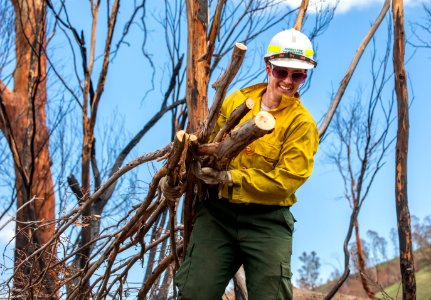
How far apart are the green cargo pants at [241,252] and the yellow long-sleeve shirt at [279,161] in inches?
4.0

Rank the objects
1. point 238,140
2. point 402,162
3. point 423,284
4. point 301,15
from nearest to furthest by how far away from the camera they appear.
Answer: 1. point 238,140
2. point 301,15
3. point 402,162
4. point 423,284

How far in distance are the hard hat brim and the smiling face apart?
0.06 ft

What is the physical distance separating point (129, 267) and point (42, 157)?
550 centimetres

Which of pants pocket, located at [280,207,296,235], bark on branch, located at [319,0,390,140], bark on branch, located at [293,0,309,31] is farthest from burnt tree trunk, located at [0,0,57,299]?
pants pocket, located at [280,207,296,235]

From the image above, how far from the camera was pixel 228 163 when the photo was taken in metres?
3.09

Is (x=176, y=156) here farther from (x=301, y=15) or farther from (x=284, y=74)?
(x=301, y=15)

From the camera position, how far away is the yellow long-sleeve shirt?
301 centimetres

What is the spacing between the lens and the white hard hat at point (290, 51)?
10.7ft

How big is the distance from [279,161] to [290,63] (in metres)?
0.51

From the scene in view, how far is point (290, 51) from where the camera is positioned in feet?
10.9

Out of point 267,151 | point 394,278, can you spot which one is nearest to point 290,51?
point 267,151

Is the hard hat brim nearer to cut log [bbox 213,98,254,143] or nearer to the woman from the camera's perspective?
the woman

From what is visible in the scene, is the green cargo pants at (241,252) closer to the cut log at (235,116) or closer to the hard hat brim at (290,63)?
the cut log at (235,116)

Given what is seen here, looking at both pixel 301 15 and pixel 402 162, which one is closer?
pixel 301 15
